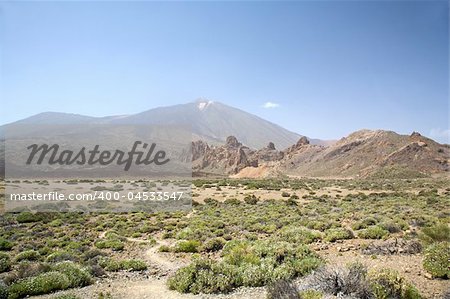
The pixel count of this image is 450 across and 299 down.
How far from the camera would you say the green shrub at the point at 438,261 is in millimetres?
7973

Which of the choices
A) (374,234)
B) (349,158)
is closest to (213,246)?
(374,234)

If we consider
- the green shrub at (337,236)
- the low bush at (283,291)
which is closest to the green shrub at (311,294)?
the low bush at (283,291)

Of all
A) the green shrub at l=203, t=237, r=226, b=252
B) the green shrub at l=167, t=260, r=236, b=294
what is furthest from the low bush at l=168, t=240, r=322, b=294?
the green shrub at l=203, t=237, r=226, b=252

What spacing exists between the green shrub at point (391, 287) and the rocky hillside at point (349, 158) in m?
68.6

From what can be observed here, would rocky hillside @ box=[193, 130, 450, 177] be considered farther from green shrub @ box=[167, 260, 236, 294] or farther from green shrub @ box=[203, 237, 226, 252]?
green shrub @ box=[167, 260, 236, 294]

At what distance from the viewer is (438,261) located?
325 inches

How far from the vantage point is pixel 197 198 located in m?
39.7

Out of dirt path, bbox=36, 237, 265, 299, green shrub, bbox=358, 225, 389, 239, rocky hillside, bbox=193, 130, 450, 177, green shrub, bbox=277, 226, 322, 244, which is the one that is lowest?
dirt path, bbox=36, 237, 265, 299

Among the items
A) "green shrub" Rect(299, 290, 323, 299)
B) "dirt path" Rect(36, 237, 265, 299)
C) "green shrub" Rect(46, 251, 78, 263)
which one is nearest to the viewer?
"green shrub" Rect(299, 290, 323, 299)

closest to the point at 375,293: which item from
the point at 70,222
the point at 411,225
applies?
the point at 411,225

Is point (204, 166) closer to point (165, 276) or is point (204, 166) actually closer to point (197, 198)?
point (197, 198)

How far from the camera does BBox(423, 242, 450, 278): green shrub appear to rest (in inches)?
314

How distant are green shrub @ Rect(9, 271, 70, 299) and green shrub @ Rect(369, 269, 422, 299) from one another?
302 inches

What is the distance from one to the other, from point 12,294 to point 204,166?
107m
